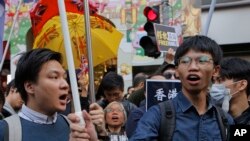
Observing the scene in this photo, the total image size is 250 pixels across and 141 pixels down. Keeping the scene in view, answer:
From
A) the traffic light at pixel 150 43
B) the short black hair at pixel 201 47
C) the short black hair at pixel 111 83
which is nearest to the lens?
the short black hair at pixel 201 47

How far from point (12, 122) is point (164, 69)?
3.02 m

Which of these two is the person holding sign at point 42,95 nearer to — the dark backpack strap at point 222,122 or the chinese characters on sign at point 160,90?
the dark backpack strap at point 222,122

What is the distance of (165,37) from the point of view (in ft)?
20.1

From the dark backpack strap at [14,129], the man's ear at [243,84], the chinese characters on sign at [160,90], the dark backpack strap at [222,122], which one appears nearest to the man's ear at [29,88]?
the dark backpack strap at [14,129]

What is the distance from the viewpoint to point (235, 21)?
40.8ft

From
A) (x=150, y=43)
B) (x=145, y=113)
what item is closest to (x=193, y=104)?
(x=145, y=113)

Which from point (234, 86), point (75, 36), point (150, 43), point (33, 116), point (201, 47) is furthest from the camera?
point (150, 43)

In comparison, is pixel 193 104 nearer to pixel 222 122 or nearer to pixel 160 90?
pixel 222 122

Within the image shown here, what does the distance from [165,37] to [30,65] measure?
363 cm

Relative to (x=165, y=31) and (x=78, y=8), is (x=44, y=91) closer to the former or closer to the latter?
(x=78, y=8)

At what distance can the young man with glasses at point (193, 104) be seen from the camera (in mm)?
2555

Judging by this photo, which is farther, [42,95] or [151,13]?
[151,13]

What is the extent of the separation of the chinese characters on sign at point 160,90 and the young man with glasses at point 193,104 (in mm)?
1521

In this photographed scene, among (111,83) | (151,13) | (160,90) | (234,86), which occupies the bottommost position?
(111,83)
